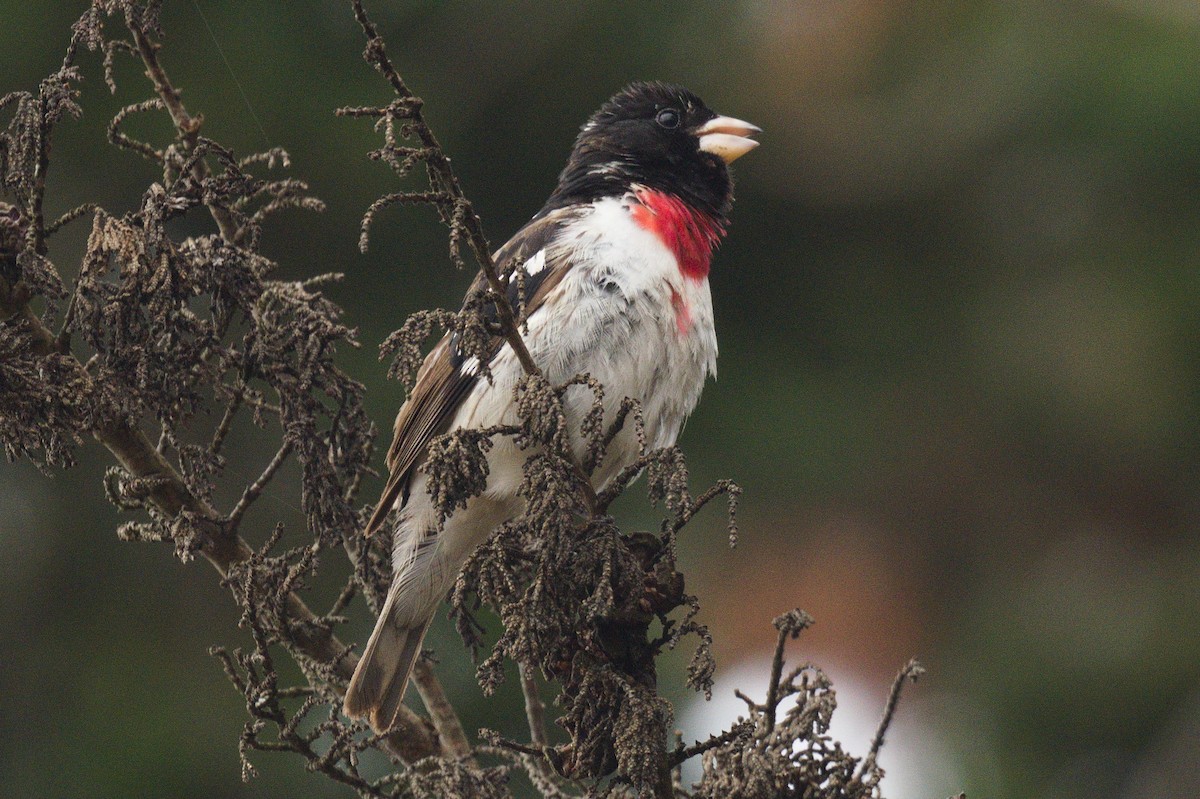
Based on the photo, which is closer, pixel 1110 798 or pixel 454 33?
pixel 1110 798

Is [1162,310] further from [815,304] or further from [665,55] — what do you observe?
[665,55]

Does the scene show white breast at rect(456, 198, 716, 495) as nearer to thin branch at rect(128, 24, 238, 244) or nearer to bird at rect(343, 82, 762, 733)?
bird at rect(343, 82, 762, 733)

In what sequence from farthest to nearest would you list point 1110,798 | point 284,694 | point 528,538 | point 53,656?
point 53,656, point 1110,798, point 284,694, point 528,538

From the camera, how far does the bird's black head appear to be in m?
4.29

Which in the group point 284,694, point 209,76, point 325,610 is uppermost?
point 209,76

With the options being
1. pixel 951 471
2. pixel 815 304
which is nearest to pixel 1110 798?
pixel 951 471

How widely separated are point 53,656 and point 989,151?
498cm

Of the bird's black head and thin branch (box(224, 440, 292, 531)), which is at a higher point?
the bird's black head

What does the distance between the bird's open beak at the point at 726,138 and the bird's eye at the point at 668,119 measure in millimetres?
73

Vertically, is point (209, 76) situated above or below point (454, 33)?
below

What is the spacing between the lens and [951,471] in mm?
7172

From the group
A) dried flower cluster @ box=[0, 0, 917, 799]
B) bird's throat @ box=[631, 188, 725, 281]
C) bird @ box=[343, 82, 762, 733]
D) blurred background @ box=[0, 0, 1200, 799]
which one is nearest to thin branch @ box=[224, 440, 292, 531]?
dried flower cluster @ box=[0, 0, 917, 799]

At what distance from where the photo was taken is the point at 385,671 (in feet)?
11.8

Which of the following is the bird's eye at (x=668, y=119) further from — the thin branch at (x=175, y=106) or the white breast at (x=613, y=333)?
the thin branch at (x=175, y=106)
